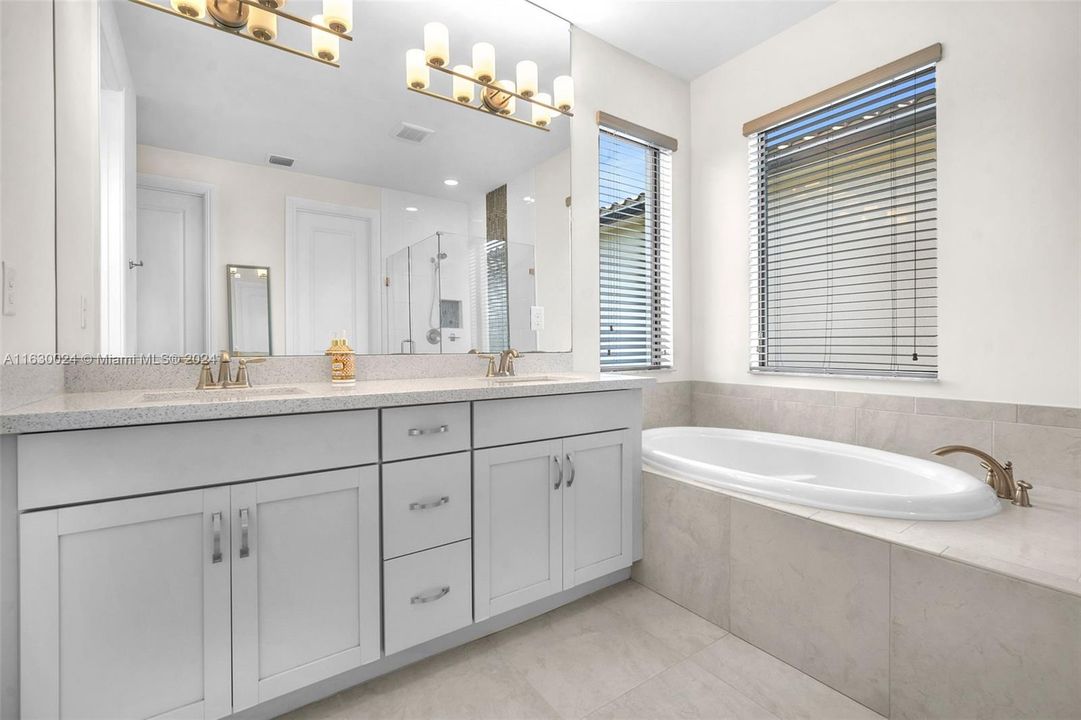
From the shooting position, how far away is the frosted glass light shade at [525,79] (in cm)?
235

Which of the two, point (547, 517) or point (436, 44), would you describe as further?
point (436, 44)

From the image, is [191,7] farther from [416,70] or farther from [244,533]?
[244,533]

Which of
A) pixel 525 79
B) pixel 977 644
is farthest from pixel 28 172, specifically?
pixel 977 644

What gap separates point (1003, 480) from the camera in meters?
1.72

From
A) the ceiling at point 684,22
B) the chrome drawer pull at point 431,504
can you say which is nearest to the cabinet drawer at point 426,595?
the chrome drawer pull at point 431,504

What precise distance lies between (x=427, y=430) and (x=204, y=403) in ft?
1.89

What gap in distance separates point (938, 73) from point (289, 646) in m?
3.09

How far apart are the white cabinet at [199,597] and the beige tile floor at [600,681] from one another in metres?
0.21

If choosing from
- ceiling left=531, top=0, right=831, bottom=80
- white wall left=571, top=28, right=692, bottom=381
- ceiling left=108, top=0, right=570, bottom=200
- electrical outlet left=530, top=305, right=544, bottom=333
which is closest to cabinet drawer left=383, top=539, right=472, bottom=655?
electrical outlet left=530, top=305, right=544, bottom=333

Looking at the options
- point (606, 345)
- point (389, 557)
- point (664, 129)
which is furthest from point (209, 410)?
point (664, 129)

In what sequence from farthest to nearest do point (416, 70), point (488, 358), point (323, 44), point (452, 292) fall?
point (488, 358) < point (452, 292) < point (416, 70) < point (323, 44)

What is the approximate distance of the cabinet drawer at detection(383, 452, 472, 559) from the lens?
1.46m

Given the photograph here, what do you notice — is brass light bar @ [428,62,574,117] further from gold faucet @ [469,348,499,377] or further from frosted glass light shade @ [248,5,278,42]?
gold faucet @ [469,348,499,377]

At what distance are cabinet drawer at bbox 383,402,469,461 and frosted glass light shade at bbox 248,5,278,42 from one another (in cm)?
140
